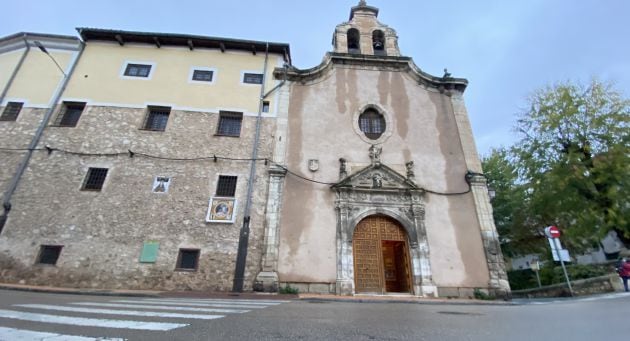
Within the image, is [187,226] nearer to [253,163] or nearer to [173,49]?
[253,163]

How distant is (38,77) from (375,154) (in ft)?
53.9

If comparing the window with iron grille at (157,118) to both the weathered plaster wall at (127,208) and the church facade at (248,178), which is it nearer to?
the church facade at (248,178)

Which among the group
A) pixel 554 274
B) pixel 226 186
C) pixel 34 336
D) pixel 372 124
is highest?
pixel 372 124

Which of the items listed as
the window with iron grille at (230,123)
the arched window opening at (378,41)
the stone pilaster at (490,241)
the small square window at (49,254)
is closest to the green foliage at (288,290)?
the window with iron grille at (230,123)

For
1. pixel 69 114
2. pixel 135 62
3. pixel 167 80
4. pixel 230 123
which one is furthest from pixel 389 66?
pixel 69 114

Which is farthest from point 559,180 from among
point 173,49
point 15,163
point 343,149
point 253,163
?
point 15,163

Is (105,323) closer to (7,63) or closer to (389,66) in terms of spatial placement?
(389,66)

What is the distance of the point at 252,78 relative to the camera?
13.9m

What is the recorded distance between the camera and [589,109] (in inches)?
532

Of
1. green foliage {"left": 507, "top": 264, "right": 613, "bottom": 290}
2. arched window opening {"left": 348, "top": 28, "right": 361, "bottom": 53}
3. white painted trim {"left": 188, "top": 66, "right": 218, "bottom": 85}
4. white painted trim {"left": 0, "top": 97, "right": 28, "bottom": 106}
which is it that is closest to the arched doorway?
green foliage {"left": 507, "top": 264, "right": 613, "bottom": 290}

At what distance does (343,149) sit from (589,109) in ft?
40.9

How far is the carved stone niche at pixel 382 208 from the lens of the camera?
10250mm

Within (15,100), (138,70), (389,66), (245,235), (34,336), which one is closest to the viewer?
(34,336)

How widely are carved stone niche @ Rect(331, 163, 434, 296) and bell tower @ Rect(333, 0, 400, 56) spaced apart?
7.38m
